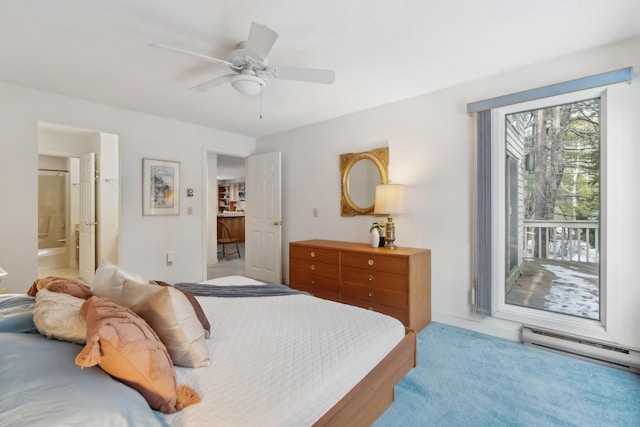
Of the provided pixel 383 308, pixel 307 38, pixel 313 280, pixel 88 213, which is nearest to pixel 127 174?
pixel 88 213

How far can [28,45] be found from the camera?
7.18ft

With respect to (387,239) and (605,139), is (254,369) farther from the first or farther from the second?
(605,139)

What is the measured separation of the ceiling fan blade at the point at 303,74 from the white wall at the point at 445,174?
1.50m

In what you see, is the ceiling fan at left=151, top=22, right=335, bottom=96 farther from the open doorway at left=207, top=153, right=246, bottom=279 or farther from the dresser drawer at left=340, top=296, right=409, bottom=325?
the open doorway at left=207, top=153, right=246, bottom=279

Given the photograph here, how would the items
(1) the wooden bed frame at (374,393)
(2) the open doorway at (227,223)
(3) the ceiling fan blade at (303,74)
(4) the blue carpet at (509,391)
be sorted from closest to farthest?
(1) the wooden bed frame at (374,393) < (4) the blue carpet at (509,391) < (3) the ceiling fan blade at (303,74) < (2) the open doorway at (227,223)

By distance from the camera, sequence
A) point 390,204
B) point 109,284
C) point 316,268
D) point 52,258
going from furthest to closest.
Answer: point 52,258 < point 316,268 < point 390,204 < point 109,284

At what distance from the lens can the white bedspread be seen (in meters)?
0.97

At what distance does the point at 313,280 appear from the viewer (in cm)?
341

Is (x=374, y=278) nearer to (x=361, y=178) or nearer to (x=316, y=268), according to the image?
(x=316, y=268)

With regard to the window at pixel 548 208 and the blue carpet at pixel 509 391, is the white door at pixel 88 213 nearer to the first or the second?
the blue carpet at pixel 509 391

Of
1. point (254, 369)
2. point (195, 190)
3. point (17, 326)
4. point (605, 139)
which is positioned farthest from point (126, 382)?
point (195, 190)

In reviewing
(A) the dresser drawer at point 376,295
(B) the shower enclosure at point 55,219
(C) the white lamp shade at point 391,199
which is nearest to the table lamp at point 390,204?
(C) the white lamp shade at point 391,199

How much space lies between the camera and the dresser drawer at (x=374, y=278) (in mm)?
2729

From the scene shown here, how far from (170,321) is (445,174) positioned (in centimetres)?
277
